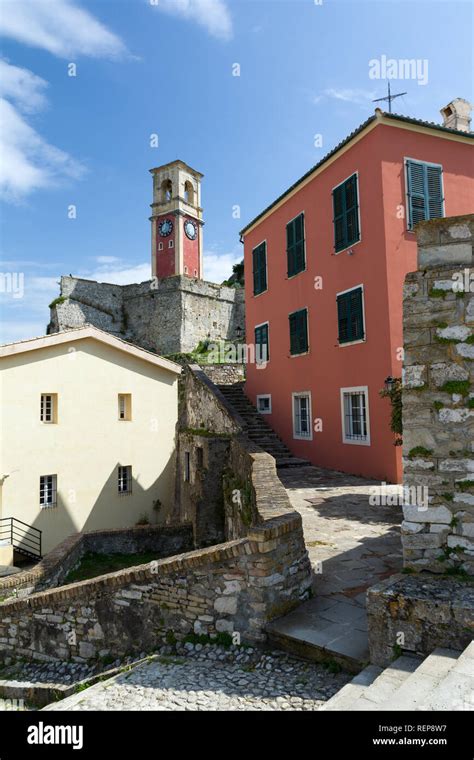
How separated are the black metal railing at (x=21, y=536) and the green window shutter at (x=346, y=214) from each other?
40.2 feet

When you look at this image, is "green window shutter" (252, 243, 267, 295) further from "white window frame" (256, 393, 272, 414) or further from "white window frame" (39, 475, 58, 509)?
"white window frame" (39, 475, 58, 509)

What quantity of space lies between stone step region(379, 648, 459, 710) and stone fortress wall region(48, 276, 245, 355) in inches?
1312

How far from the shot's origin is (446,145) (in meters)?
11.4

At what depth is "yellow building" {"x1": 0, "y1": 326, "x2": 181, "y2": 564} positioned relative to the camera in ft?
Answer: 46.8

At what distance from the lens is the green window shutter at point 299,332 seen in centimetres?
1391

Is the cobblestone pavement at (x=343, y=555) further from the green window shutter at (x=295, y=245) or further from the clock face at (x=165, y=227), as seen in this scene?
the clock face at (x=165, y=227)

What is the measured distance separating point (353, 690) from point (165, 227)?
41881mm

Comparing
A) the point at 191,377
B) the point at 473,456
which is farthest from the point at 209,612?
the point at 191,377

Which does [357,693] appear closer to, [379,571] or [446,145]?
[379,571]

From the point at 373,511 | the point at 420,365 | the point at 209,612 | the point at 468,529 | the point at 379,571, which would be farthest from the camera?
the point at 373,511

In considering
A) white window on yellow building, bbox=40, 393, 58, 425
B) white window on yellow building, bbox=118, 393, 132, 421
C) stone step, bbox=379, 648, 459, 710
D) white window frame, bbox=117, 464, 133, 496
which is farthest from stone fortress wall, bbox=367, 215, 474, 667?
white window on yellow building, bbox=118, 393, 132, 421

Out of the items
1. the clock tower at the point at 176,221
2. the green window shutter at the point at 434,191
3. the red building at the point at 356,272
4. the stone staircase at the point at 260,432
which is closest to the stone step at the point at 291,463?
the stone staircase at the point at 260,432

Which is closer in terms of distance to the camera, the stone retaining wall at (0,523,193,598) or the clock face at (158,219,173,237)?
the stone retaining wall at (0,523,193,598)
